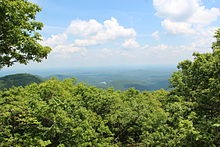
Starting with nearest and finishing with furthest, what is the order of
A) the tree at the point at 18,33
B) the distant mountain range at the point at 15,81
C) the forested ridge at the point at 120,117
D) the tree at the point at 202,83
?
the tree at the point at 18,33
the forested ridge at the point at 120,117
the tree at the point at 202,83
the distant mountain range at the point at 15,81

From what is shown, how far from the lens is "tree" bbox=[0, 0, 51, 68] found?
652cm

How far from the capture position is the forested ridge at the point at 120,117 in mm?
9016

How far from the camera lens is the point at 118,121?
15266mm

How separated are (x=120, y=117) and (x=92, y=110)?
2870 mm

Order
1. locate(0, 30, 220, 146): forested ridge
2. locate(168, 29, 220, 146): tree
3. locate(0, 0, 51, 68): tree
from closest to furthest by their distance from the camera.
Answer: locate(0, 0, 51, 68): tree, locate(0, 30, 220, 146): forested ridge, locate(168, 29, 220, 146): tree

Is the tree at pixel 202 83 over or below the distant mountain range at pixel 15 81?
over

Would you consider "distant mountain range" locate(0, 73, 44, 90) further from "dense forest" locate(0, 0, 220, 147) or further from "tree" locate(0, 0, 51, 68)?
"tree" locate(0, 0, 51, 68)

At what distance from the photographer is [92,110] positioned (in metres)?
15.8

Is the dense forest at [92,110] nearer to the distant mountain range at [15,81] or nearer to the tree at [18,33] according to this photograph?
the tree at [18,33]

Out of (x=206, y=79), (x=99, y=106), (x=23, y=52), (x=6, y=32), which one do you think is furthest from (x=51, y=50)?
(x=206, y=79)

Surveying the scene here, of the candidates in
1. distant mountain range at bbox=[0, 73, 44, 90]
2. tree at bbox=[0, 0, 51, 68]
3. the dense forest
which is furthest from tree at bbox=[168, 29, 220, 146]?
distant mountain range at bbox=[0, 73, 44, 90]

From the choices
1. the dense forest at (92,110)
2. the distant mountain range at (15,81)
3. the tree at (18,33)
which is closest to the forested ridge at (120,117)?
the dense forest at (92,110)

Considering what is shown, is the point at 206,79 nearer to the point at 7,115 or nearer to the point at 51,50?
the point at 51,50

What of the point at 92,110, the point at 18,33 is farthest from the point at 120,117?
the point at 18,33
